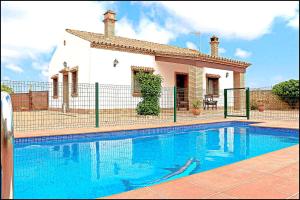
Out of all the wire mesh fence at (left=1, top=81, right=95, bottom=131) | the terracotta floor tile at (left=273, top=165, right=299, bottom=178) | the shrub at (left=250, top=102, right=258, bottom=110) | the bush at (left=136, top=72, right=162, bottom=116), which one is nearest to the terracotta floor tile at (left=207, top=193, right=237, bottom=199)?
the terracotta floor tile at (left=273, top=165, right=299, bottom=178)

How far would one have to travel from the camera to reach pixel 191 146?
23.5 feet

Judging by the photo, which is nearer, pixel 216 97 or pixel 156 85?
pixel 156 85

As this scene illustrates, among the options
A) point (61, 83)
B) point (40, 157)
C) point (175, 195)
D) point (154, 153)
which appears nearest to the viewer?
point (175, 195)

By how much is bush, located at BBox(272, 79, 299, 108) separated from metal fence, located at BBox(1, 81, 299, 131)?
40cm

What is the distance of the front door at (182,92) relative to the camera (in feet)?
53.6

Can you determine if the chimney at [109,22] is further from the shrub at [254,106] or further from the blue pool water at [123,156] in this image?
the shrub at [254,106]

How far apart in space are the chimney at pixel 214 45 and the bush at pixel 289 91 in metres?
5.57

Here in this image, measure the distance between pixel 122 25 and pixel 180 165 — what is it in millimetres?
14521

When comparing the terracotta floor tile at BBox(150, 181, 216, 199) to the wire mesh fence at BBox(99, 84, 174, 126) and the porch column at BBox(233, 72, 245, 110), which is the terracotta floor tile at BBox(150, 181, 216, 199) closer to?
the wire mesh fence at BBox(99, 84, 174, 126)

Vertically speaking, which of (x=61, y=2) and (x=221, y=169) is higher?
(x=61, y=2)

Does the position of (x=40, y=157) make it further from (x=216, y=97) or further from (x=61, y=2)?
(x=216, y=97)

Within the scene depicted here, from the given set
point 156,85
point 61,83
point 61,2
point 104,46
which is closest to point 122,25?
point 104,46

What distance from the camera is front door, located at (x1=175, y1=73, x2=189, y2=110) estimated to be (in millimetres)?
16344

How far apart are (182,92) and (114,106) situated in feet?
15.9
